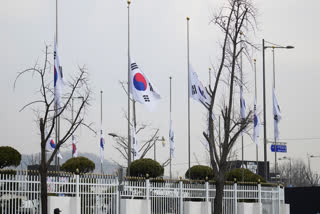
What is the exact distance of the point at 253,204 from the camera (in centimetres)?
3303

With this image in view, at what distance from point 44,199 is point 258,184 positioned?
15.7m

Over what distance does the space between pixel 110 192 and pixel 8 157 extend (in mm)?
4709

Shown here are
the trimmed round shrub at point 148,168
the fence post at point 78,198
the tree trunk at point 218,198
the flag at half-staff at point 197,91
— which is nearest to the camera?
the fence post at point 78,198

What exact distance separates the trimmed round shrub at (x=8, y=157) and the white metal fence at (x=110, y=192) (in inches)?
31.3

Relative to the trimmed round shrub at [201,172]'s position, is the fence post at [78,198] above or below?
below

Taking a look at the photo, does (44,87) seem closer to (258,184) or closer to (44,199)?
(44,199)

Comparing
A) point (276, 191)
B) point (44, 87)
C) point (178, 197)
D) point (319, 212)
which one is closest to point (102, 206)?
point (178, 197)

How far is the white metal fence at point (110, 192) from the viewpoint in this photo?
23312 millimetres

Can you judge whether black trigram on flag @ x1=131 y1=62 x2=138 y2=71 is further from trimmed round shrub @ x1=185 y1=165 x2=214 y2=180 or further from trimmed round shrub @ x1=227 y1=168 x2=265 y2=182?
trimmed round shrub @ x1=227 y1=168 x2=265 y2=182

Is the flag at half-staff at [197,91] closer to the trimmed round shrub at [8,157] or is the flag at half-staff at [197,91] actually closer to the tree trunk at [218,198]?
the tree trunk at [218,198]

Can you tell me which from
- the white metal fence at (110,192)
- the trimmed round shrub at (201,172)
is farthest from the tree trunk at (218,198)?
the trimmed round shrub at (201,172)

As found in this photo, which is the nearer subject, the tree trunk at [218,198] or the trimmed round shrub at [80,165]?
the tree trunk at [218,198]

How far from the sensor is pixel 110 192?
1053 inches

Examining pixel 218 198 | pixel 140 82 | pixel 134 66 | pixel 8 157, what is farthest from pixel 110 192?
pixel 134 66
